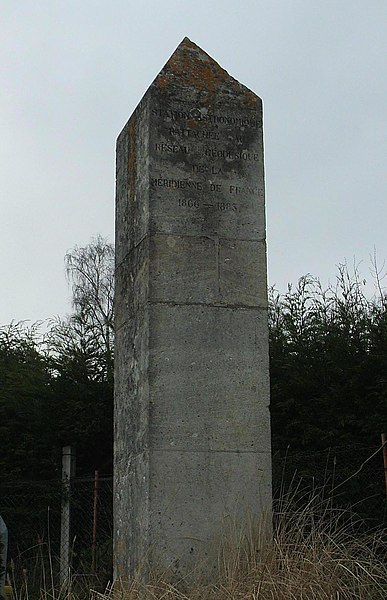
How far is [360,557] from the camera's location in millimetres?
5172

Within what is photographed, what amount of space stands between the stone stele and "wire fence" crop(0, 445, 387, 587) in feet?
8.82

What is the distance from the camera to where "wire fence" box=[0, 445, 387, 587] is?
825cm

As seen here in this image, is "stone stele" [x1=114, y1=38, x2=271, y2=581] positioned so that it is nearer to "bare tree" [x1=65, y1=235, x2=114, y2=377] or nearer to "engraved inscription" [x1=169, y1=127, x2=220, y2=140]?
"engraved inscription" [x1=169, y1=127, x2=220, y2=140]

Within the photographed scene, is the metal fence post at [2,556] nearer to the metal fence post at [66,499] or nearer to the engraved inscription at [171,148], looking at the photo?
the metal fence post at [66,499]

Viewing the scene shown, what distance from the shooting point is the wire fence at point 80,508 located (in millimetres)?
8250

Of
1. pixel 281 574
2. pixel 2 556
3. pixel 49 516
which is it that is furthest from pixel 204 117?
pixel 49 516

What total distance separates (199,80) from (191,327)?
159cm

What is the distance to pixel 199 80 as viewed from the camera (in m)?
5.95

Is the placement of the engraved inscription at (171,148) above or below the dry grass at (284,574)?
above

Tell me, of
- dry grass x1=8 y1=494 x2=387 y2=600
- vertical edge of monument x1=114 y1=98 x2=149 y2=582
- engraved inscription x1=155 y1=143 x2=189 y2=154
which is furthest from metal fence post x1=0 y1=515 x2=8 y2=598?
engraved inscription x1=155 y1=143 x2=189 y2=154

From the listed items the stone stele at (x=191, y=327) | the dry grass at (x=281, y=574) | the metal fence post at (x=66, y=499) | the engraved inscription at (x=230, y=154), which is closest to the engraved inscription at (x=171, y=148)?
the stone stele at (x=191, y=327)

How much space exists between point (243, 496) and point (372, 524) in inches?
107

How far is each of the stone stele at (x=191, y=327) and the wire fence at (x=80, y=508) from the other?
8.82ft

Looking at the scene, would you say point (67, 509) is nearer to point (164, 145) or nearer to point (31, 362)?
point (31, 362)
